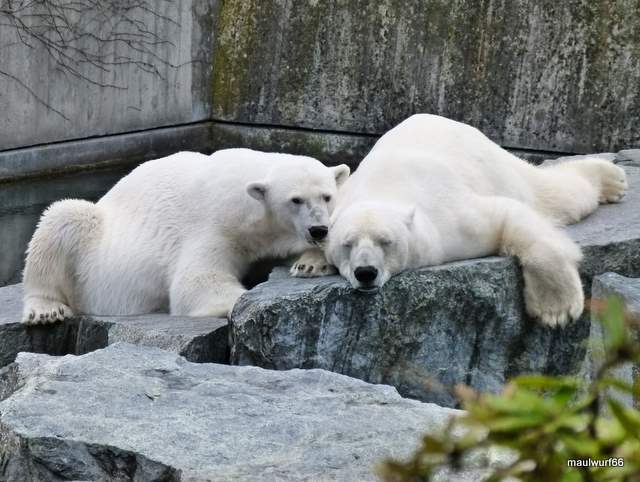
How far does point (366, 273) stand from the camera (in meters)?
4.58

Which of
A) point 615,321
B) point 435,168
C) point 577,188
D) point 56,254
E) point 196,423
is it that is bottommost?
point 56,254

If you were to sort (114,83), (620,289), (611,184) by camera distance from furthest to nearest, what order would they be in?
(114,83) → (611,184) → (620,289)

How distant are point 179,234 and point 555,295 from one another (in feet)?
5.74

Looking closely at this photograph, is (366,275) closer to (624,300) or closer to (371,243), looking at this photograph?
(371,243)

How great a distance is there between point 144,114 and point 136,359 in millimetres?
5786

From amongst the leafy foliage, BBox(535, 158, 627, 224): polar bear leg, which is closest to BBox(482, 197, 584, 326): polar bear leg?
BBox(535, 158, 627, 224): polar bear leg

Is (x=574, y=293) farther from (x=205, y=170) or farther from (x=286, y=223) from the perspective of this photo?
(x=205, y=170)

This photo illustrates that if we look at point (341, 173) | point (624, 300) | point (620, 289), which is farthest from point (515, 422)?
point (341, 173)

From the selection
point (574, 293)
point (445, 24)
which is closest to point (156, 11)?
point (445, 24)

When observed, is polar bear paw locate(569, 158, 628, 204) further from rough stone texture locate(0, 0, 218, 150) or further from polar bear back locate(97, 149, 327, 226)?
rough stone texture locate(0, 0, 218, 150)

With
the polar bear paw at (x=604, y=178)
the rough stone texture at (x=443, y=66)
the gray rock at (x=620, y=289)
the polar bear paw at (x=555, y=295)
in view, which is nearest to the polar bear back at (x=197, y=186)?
the polar bear paw at (x=555, y=295)

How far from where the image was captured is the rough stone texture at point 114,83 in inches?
342

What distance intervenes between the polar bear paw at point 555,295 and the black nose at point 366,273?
76cm

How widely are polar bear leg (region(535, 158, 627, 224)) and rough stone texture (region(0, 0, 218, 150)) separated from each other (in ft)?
13.5
